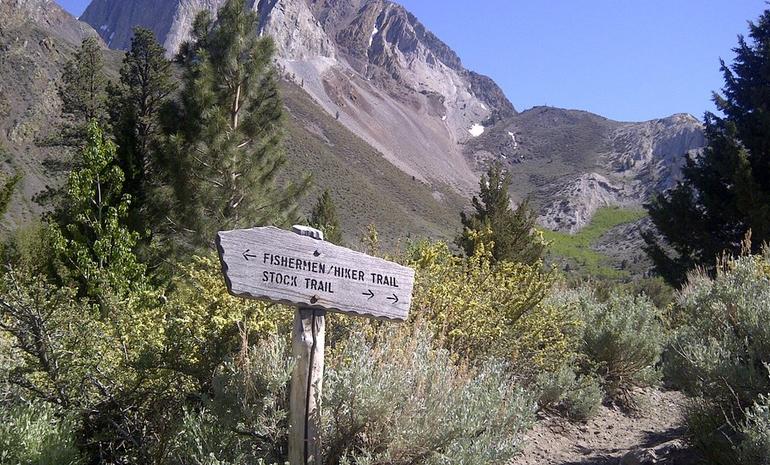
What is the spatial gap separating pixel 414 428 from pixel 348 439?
0.39 meters

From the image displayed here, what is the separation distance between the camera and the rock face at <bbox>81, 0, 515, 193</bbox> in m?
127

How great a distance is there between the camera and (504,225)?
13.9 meters

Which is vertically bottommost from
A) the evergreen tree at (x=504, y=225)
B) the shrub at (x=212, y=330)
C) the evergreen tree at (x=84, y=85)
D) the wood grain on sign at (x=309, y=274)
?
the shrub at (x=212, y=330)

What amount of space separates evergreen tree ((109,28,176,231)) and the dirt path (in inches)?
337

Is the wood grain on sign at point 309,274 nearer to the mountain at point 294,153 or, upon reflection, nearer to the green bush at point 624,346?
the green bush at point 624,346

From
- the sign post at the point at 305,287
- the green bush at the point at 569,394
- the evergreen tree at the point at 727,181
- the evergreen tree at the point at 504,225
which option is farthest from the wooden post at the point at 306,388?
the evergreen tree at the point at 727,181

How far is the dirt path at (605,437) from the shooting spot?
5.09 meters

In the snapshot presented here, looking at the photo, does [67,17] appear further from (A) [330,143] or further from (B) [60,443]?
(B) [60,443]

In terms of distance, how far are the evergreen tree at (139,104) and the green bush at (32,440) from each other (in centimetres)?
843

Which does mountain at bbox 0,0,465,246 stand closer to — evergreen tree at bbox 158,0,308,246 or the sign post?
evergreen tree at bbox 158,0,308,246

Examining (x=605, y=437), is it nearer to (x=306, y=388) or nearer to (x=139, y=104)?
(x=306, y=388)

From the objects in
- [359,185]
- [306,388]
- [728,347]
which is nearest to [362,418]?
[306,388]

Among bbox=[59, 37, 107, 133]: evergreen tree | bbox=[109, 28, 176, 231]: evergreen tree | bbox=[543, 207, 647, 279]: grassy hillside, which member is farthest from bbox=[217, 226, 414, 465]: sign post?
bbox=[543, 207, 647, 279]: grassy hillside

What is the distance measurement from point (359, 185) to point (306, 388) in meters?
69.7
